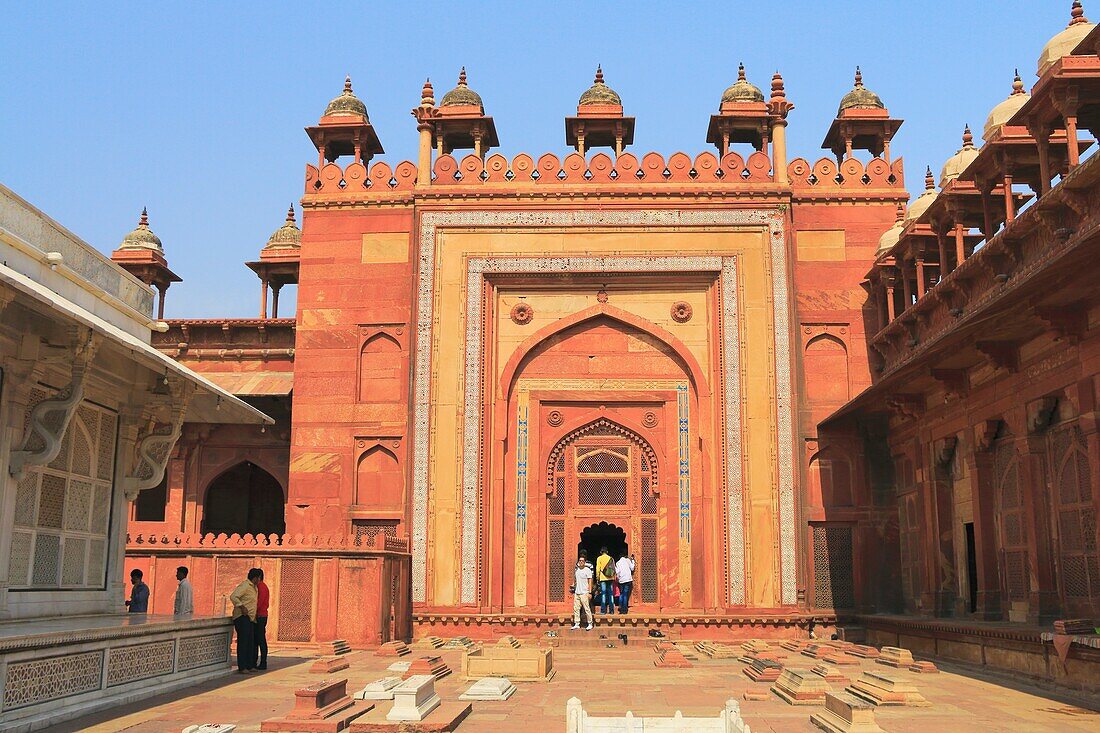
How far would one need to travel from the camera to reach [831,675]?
10602 mm

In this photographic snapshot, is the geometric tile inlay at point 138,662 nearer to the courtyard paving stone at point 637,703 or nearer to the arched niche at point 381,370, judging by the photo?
the courtyard paving stone at point 637,703

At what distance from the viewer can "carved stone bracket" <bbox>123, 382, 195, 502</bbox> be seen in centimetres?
1088

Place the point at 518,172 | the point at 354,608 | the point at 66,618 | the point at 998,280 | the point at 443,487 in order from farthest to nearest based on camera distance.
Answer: the point at 518,172, the point at 443,487, the point at 354,608, the point at 998,280, the point at 66,618

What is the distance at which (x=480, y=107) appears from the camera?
19.1 meters

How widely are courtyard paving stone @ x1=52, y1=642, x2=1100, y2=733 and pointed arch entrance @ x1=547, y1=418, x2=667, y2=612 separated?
513cm

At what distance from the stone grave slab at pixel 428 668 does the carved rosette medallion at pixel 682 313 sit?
8196 mm

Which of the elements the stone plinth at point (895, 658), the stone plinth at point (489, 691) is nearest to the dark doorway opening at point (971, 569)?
the stone plinth at point (895, 658)

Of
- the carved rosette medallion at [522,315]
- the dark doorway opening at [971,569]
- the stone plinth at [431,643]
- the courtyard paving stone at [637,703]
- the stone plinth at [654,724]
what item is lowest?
the courtyard paving stone at [637,703]

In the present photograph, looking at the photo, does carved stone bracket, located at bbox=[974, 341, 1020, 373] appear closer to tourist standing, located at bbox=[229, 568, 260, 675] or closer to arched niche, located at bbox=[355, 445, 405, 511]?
tourist standing, located at bbox=[229, 568, 260, 675]

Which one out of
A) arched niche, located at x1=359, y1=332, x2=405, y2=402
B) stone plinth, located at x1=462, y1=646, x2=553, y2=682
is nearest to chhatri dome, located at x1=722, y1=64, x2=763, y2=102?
arched niche, located at x1=359, y1=332, x2=405, y2=402

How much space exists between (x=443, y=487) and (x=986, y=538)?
7859 mm

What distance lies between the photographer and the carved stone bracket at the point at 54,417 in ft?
28.1

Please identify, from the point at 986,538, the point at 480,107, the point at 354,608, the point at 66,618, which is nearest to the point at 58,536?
the point at 66,618

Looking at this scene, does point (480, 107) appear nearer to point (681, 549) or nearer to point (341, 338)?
point (341, 338)
